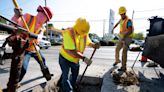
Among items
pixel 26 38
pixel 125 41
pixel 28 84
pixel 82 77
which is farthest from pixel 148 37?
pixel 26 38

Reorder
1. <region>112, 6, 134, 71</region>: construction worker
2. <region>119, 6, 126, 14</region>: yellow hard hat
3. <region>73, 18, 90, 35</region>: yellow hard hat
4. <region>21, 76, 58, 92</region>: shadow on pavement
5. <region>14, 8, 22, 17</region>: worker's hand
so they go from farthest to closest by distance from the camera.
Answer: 1. <region>119, 6, 126, 14</region>: yellow hard hat
2. <region>112, 6, 134, 71</region>: construction worker
3. <region>21, 76, 58, 92</region>: shadow on pavement
4. <region>14, 8, 22, 17</region>: worker's hand
5. <region>73, 18, 90, 35</region>: yellow hard hat

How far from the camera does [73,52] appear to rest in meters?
3.86

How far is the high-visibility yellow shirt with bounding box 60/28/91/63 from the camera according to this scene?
12.5 feet

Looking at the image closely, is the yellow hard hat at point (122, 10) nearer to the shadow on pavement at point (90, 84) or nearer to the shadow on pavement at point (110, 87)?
the shadow on pavement at point (90, 84)

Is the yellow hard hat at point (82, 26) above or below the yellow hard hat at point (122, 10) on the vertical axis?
below

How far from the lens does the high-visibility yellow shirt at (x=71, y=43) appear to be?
3.80 metres

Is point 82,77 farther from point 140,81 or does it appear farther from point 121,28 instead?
point 121,28

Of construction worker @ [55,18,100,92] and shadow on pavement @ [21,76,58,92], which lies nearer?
construction worker @ [55,18,100,92]

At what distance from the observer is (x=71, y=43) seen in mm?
3799

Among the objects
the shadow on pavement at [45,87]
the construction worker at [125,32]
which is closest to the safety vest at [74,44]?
the shadow on pavement at [45,87]

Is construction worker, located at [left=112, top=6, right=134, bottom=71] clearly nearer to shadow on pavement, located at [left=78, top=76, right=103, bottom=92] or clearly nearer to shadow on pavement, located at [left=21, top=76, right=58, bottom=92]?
shadow on pavement, located at [left=78, top=76, right=103, bottom=92]

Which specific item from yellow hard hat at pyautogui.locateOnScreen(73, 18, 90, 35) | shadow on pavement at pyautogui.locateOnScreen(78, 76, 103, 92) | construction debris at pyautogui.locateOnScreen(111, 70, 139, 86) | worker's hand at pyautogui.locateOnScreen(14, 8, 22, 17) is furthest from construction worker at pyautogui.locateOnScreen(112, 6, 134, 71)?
worker's hand at pyautogui.locateOnScreen(14, 8, 22, 17)

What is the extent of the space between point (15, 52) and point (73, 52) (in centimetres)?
253

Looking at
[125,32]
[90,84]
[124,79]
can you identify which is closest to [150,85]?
[124,79]
